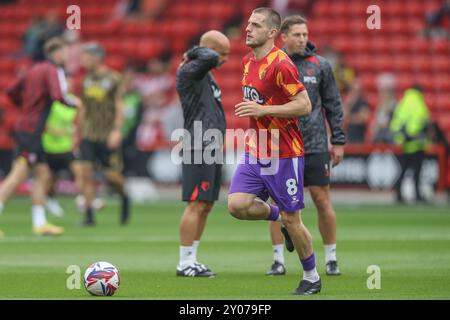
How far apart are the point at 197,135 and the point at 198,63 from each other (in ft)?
2.55

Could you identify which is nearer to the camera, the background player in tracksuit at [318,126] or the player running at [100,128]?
the background player in tracksuit at [318,126]

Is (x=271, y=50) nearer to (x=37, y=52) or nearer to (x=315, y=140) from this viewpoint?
(x=315, y=140)

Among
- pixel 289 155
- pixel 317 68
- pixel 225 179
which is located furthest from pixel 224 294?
→ pixel 225 179

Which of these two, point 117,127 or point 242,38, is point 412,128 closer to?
point 242,38

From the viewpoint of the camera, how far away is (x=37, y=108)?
16.3 meters

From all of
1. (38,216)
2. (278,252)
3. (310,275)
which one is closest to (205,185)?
(278,252)

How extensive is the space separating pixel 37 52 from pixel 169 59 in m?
3.50

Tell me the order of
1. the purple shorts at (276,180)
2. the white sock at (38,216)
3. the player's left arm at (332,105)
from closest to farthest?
the purple shorts at (276,180), the player's left arm at (332,105), the white sock at (38,216)

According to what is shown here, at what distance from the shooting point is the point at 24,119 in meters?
16.3

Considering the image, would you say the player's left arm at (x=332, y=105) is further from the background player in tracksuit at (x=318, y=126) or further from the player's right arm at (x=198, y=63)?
the player's right arm at (x=198, y=63)

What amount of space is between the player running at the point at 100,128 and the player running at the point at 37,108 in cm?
134

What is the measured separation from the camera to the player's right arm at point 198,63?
36.7 feet

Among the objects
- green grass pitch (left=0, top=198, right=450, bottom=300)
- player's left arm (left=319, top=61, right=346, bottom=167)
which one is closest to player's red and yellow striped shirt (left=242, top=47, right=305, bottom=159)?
green grass pitch (left=0, top=198, right=450, bottom=300)

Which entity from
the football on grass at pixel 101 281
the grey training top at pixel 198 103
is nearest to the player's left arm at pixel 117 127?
the grey training top at pixel 198 103
